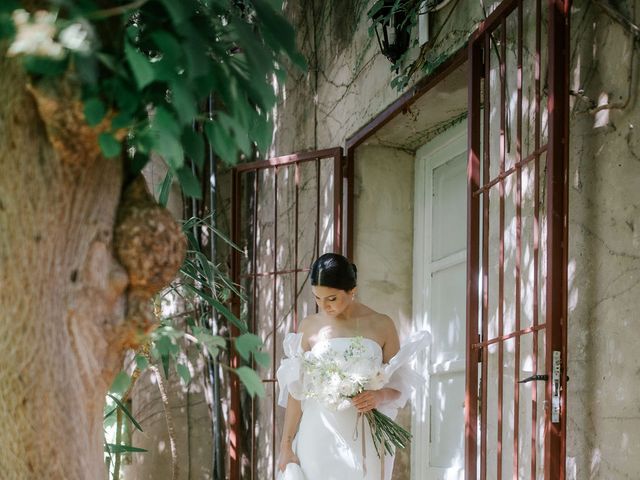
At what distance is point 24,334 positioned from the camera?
191 cm

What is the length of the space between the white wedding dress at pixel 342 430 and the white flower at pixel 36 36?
271cm

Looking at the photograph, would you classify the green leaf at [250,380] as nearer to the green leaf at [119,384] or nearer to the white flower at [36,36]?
the green leaf at [119,384]

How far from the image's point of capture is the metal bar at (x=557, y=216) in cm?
311

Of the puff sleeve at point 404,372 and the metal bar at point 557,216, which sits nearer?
the metal bar at point 557,216

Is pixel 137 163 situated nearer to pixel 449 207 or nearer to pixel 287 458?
pixel 287 458

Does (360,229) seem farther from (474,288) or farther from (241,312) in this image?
(474,288)

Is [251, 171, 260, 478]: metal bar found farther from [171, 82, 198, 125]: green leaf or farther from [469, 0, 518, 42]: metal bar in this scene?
[171, 82, 198, 125]: green leaf

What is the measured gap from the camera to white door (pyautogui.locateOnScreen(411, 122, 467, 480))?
522 centimetres

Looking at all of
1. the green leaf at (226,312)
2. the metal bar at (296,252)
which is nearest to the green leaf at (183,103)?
the green leaf at (226,312)

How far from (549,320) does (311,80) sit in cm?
357

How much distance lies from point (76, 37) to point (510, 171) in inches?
92.4

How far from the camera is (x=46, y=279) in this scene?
192 centimetres

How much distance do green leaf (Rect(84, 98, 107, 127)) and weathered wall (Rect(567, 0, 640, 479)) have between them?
1.81 meters

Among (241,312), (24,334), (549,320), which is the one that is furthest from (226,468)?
(24,334)
